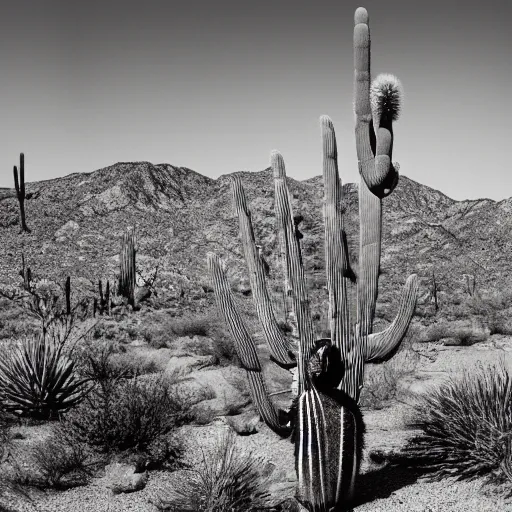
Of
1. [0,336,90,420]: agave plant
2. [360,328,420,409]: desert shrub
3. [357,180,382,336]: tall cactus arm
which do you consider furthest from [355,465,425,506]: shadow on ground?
[0,336,90,420]: agave plant

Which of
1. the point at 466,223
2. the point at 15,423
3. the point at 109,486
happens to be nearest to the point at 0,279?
the point at 15,423

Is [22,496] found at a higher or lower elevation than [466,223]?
lower

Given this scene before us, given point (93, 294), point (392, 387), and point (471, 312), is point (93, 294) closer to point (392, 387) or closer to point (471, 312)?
point (471, 312)

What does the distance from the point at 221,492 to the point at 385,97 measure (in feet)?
14.6

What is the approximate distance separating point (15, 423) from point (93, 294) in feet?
54.1

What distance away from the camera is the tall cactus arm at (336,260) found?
20.8 ft

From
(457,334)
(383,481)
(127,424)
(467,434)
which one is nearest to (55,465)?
(127,424)

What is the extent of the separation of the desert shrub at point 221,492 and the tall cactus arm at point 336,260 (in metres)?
1.45

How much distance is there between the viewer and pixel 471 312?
21.5 meters

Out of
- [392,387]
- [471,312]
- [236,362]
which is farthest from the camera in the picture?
[471,312]

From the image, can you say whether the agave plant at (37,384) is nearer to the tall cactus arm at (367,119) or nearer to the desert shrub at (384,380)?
the desert shrub at (384,380)

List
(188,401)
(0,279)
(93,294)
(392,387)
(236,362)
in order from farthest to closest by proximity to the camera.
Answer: (0,279) < (93,294) < (236,362) < (392,387) < (188,401)

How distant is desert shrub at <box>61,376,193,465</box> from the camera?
7379 mm

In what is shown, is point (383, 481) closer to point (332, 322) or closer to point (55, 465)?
point (332, 322)
